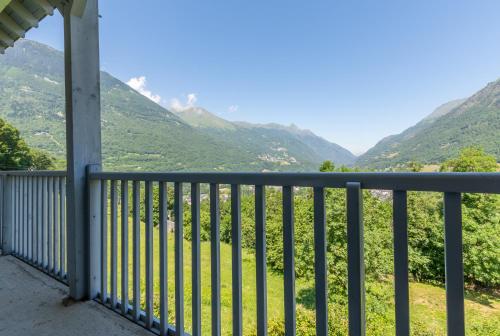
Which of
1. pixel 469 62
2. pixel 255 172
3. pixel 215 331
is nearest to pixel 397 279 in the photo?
pixel 255 172

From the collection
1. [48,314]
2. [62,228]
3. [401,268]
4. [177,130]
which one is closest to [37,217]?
[62,228]

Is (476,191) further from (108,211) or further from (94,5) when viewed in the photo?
(94,5)

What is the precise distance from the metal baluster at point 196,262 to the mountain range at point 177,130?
523 cm

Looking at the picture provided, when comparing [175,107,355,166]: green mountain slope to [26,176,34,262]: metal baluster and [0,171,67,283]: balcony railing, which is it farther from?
[26,176,34,262]: metal baluster

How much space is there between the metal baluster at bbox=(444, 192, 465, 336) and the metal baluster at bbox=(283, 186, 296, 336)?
49 cm

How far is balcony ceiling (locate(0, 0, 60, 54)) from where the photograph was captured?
2.44m

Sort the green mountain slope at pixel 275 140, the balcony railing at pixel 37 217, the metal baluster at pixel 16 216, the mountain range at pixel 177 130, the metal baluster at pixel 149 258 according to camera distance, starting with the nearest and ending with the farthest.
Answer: the metal baluster at pixel 149 258 → the balcony railing at pixel 37 217 → the metal baluster at pixel 16 216 → the mountain range at pixel 177 130 → the green mountain slope at pixel 275 140

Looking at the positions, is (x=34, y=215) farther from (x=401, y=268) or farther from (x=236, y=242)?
(x=401, y=268)

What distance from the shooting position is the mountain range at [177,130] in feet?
24.0

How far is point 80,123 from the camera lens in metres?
2.00

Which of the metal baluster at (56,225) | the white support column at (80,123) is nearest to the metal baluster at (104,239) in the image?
the white support column at (80,123)

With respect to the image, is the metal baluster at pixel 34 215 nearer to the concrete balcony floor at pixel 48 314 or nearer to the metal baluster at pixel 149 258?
the concrete balcony floor at pixel 48 314

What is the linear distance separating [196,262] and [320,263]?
0.66 metres

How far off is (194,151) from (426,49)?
41.9ft
